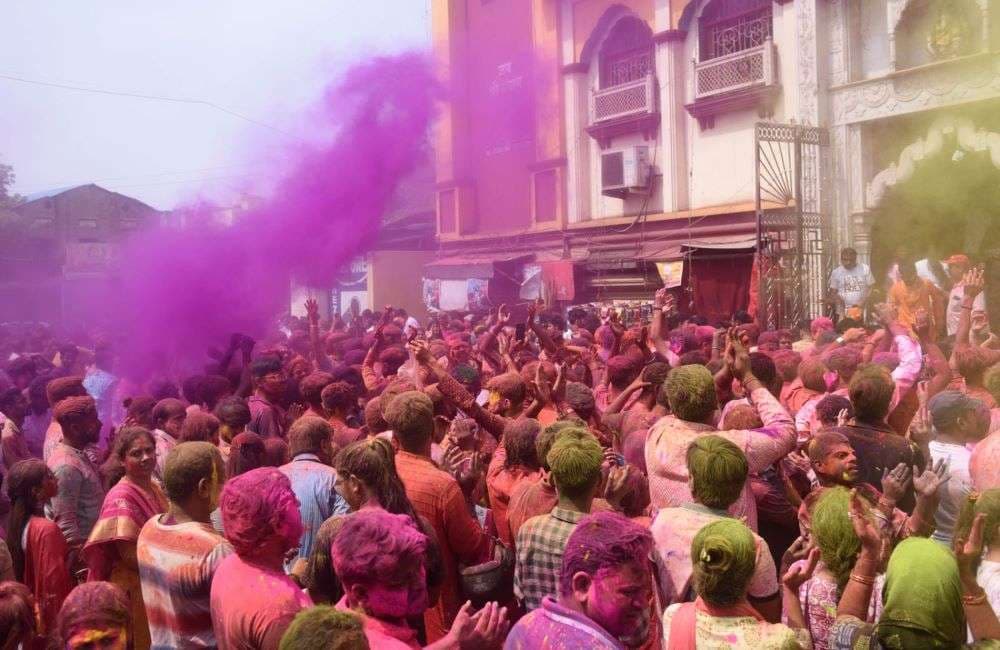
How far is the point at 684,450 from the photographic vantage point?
4.08 meters

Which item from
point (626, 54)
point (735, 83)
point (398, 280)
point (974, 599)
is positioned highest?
point (626, 54)

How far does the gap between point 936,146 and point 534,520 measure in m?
14.1

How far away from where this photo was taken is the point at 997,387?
5191 mm

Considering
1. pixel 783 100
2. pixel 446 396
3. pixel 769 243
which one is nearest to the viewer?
pixel 446 396

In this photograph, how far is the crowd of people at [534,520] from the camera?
269cm

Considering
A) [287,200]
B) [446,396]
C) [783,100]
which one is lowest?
[446,396]

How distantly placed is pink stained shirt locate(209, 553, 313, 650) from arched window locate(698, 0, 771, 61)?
16957mm

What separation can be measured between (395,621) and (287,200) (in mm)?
14562

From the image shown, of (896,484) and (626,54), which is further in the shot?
(626,54)

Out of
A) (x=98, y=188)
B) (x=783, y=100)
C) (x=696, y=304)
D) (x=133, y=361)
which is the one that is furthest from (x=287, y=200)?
(x=98, y=188)

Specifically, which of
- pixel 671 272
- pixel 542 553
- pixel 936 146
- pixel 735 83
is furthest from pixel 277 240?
pixel 542 553

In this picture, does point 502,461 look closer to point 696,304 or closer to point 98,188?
point 696,304

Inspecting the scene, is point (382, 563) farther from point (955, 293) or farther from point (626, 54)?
point (626, 54)

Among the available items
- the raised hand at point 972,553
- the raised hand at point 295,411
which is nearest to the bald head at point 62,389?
the raised hand at point 295,411
